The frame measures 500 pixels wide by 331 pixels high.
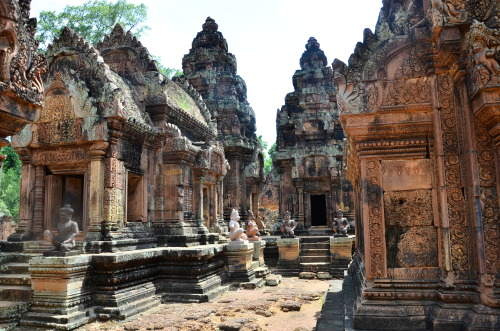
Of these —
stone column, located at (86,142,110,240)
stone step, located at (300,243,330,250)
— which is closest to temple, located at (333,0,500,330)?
stone column, located at (86,142,110,240)

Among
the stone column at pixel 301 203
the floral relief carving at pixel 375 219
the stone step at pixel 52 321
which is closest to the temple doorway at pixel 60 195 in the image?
the stone step at pixel 52 321

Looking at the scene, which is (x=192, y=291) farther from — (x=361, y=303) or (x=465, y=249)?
(x=465, y=249)

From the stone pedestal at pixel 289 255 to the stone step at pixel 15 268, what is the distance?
907 centimetres

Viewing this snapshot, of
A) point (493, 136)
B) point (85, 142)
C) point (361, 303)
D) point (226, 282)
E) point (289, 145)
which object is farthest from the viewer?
point (289, 145)

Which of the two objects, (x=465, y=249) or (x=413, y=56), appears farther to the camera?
(x=413, y=56)

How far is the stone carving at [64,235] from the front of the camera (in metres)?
7.27

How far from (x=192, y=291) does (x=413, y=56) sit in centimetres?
682

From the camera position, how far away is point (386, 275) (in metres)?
4.42

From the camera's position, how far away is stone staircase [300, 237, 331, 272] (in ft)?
49.0

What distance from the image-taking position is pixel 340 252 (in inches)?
589

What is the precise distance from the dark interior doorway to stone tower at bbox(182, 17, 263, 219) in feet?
11.3

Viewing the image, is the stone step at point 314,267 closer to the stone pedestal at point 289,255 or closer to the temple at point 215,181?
the temple at point 215,181

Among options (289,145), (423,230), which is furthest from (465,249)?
(289,145)

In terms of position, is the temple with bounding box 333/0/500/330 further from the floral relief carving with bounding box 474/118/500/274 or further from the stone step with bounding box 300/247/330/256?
the stone step with bounding box 300/247/330/256
